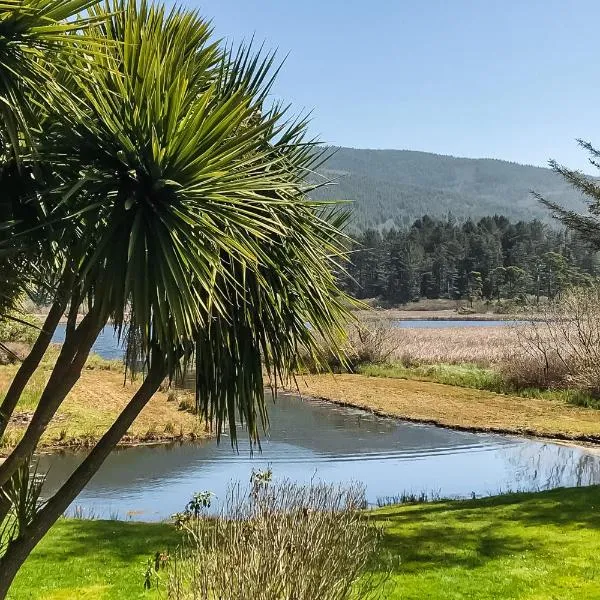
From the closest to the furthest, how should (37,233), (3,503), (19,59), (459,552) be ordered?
(19,59) < (37,233) < (3,503) < (459,552)

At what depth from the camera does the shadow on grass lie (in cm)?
724

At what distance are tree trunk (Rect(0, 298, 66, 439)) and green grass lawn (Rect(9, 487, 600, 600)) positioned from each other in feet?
8.27

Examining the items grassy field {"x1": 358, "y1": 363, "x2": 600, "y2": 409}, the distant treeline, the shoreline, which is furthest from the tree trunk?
the distant treeline

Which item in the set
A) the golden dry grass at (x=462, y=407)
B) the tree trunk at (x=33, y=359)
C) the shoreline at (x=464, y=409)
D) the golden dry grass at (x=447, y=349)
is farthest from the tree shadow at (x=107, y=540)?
the golden dry grass at (x=447, y=349)

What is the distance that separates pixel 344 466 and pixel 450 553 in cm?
743

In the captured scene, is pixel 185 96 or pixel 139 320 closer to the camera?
pixel 139 320

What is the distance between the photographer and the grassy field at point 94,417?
1619 cm

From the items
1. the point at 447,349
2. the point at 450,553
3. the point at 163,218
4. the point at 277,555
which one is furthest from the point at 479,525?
the point at 447,349

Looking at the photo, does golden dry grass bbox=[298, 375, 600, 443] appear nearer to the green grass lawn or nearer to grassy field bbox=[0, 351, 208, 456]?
grassy field bbox=[0, 351, 208, 456]

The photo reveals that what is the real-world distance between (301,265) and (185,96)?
1.16 m

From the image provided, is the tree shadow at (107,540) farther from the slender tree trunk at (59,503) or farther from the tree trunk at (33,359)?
the tree trunk at (33,359)

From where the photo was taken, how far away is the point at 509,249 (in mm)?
101562

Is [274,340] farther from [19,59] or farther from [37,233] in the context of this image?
[19,59]

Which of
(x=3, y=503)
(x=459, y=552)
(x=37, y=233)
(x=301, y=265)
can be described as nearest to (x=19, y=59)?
(x=37, y=233)
